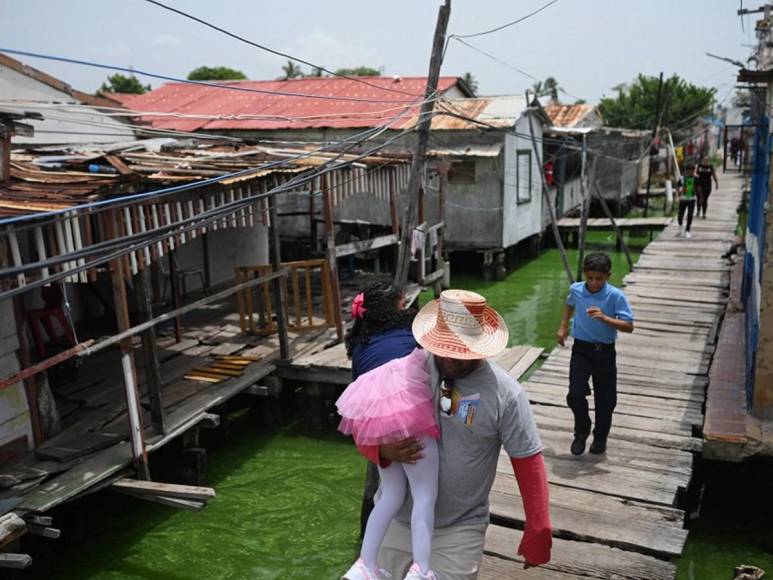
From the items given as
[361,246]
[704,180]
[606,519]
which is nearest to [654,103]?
[704,180]

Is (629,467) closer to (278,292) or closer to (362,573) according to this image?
(362,573)

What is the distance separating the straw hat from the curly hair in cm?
95

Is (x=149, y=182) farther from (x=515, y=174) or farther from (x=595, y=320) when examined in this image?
(x=515, y=174)

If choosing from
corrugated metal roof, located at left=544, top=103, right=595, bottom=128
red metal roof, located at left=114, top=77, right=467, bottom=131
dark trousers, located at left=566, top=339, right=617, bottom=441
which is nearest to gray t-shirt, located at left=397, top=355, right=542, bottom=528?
dark trousers, located at left=566, top=339, right=617, bottom=441

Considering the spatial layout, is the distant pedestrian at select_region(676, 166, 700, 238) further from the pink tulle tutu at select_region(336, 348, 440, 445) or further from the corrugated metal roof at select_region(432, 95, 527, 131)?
the pink tulle tutu at select_region(336, 348, 440, 445)

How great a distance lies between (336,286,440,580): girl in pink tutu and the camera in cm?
285

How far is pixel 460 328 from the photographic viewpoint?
2.94 metres

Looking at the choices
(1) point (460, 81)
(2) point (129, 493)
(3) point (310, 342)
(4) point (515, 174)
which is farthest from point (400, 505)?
(1) point (460, 81)

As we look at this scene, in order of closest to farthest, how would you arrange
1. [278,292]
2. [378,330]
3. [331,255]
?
[378,330] → [278,292] → [331,255]

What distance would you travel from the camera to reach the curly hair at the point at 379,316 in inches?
163

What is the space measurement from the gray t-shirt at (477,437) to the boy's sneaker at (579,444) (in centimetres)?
314

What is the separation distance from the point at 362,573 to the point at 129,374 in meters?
4.28

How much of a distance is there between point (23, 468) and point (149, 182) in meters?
2.96

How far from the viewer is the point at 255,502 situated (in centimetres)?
755
